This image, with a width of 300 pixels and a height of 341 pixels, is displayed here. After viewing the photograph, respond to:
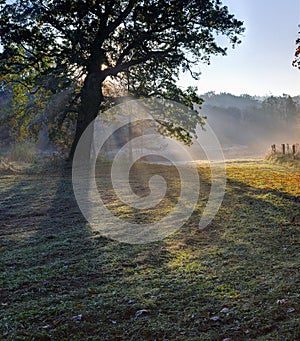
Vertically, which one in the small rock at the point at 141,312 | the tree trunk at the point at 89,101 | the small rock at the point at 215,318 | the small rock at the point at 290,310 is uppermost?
the tree trunk at the point at 89,101

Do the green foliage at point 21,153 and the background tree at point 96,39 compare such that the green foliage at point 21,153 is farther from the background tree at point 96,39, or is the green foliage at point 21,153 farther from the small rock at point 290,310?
the small rock at point 290,310

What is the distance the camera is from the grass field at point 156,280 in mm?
4008

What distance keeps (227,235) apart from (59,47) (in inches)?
530

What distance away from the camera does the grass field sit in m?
4.01

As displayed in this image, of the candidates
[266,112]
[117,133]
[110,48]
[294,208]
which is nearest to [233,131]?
[266,112]

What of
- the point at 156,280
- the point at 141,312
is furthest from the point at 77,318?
the point at 156,280

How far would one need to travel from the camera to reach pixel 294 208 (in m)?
8.80

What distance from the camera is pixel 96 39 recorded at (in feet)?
56.1

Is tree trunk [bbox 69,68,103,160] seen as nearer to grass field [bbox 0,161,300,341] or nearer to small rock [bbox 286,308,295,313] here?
grass field [bbox 0,161,300,341]

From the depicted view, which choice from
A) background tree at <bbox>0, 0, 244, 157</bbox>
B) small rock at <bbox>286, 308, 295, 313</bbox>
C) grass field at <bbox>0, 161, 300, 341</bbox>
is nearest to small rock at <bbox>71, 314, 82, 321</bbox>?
grass field at <bbox>0, 161, 300, 341</bbox>

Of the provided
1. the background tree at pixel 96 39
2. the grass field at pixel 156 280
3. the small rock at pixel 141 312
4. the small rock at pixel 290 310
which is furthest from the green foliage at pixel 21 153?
the small rock at pixel 290 310

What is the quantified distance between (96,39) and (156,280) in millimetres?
14306

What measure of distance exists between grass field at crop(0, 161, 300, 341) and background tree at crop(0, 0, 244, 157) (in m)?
9.86

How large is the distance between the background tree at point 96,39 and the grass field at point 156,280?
388 inches
